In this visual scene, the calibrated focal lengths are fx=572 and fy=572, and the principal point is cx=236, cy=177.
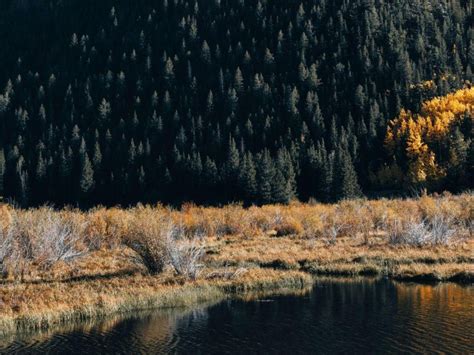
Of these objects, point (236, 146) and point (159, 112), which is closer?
point (236, 146)

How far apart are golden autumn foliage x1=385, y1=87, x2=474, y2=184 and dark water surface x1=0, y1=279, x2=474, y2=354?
105710 millimetres

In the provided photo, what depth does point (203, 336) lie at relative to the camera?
29.5 meters

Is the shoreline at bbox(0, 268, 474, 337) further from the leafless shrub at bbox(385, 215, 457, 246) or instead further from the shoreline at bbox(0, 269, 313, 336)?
the leafless shrub at bbox(385, 215, 457, 246)

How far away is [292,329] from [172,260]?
1460 centimetres

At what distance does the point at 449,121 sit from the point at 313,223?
87742 millimetres

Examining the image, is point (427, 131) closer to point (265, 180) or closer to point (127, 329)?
point (265, 180)

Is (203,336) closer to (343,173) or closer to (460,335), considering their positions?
(460,335)

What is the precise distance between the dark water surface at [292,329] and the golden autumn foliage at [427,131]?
10571 centimetres

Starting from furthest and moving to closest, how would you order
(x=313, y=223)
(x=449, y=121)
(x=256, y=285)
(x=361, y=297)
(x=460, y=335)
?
(x=449, y=121)
(x=313, y=223)
(x=256, y=285)
(x=361, y=297)
(x=460, y=335)

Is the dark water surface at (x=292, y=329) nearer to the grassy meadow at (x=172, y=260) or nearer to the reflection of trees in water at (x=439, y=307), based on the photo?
the reflection of trees in water at (x=439, y=307)

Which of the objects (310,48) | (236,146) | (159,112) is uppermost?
(310,48)

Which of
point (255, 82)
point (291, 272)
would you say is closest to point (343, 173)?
point (255, 82)

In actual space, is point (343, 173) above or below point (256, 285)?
above

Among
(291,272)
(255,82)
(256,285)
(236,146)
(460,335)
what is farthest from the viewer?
(255,82)
